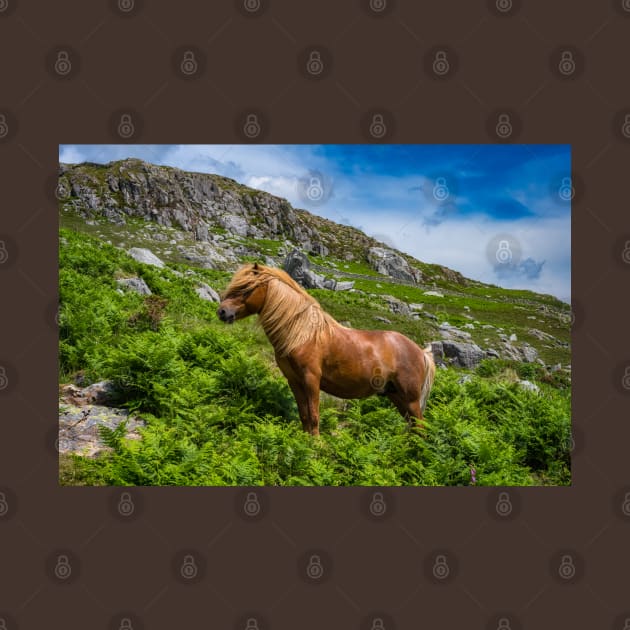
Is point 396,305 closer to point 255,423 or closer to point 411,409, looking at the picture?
point 411,409

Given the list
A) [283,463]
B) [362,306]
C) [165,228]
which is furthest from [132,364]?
[165,228]

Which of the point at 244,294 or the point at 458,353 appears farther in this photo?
the point at 458,353

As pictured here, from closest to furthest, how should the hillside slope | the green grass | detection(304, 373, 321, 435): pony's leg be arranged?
1. the green grass
2. detection(304, 373, 321, 435): pony's leg
3. the hillside slope

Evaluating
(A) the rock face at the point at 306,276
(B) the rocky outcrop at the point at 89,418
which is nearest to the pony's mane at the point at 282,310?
(B) the rocky outcrop at the point at 89,418

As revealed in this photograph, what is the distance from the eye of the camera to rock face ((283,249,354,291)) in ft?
39.5

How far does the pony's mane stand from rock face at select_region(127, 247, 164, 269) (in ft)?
30.2

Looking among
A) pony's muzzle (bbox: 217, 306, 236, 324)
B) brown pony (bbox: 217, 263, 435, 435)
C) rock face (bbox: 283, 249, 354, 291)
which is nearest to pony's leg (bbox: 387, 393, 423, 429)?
brown pony (bbox: 217, 263, 435, 435)

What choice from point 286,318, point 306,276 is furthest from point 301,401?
point 306,276

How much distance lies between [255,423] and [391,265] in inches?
262

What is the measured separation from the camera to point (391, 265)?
1083 centimetres

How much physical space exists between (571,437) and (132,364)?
6169 mm

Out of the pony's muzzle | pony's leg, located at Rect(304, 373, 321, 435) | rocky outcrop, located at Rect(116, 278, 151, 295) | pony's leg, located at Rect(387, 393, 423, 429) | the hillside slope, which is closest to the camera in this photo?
the pony's muzzle

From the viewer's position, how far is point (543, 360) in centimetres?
875

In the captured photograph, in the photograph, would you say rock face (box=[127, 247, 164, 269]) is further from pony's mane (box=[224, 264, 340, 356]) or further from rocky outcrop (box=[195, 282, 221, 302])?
pony's mane (box=[224, 264, 340, 356])
